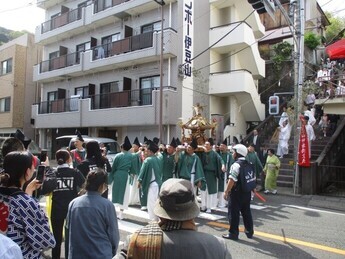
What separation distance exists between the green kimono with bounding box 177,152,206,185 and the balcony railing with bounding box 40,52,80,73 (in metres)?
15.9

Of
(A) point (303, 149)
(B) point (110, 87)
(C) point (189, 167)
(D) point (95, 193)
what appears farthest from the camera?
(B) point (110, 87)

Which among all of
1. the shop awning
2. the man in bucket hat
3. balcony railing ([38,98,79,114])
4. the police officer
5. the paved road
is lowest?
the paved road

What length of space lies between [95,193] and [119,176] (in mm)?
4399

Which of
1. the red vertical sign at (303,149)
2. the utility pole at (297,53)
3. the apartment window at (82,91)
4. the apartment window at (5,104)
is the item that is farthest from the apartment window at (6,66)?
the red vertical sign at (303,149)

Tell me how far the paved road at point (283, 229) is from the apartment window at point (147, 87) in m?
9.35

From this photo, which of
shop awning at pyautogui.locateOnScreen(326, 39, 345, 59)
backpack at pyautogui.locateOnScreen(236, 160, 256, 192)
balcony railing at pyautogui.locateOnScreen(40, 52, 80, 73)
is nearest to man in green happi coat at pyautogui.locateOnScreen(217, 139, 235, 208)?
backpack at pyautogui.locateOnScreen(236, 160, 256, 192)

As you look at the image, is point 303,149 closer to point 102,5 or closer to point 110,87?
point 110,87

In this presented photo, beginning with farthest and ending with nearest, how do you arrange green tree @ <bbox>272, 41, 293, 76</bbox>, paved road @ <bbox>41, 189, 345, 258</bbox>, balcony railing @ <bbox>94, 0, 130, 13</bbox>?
green tree @ <bbox>272, 41, 293, 76</bbox>, balcony railing @ <bbox>94, 0, 130, 13</bbox>, paved road @ <bbox>41, 189, 345, 258</bbox>

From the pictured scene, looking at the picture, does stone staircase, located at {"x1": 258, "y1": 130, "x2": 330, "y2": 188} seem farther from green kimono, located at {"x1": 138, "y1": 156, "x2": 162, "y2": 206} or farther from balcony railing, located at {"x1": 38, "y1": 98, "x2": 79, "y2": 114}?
balcony railing, located at {"x1": 38, "y1": 98, "x2": 79, "y2": 114}

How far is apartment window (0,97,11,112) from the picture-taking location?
87.4 feet

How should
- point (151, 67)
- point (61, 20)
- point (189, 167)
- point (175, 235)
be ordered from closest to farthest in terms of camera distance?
point (175, 235), point (189, 167), point (151, 67), point (61, 20)

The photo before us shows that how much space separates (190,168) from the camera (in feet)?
28.1

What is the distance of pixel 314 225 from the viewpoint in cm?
749

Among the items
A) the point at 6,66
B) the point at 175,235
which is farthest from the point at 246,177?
→ the point at 6,66
